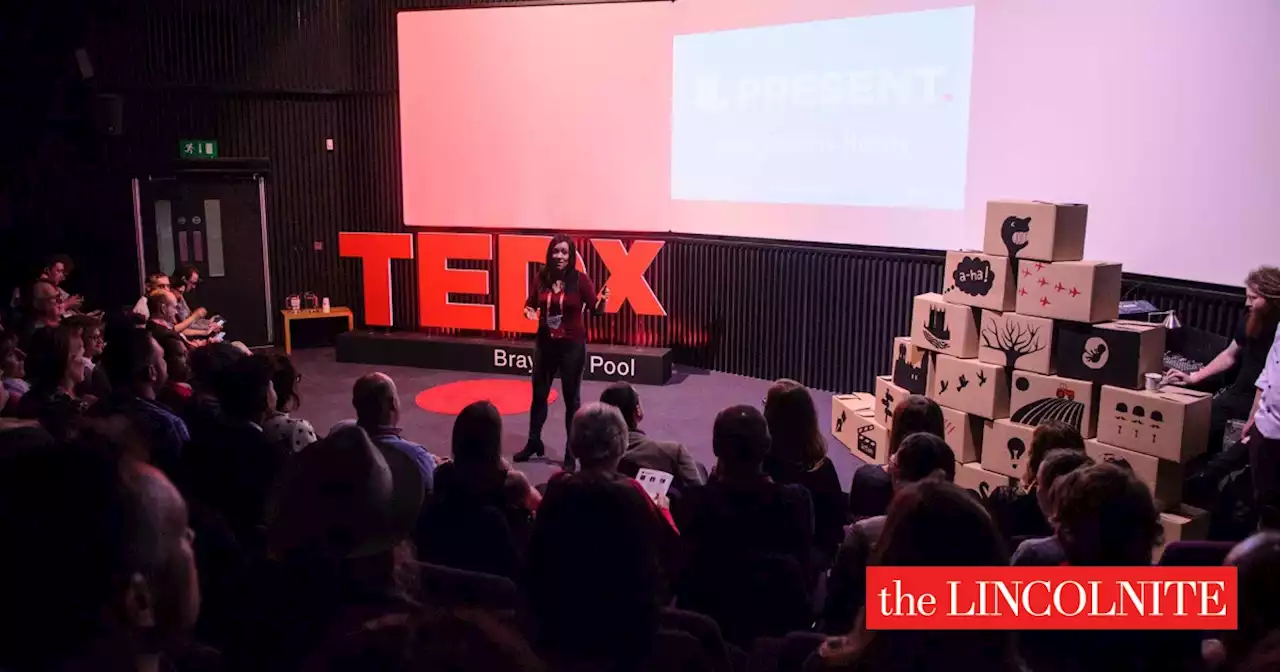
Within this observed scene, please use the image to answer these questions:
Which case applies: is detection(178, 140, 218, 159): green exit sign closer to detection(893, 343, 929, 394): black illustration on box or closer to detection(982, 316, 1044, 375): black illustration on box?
detection(893, 343, 929, 394): black illustration on box

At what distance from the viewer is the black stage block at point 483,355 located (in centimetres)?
912

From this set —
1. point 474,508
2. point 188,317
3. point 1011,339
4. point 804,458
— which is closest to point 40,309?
point 188,317

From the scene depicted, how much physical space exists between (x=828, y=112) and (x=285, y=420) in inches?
223

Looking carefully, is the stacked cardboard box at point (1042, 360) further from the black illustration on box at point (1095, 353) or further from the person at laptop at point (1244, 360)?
the person at laptop at point (1244, 360)

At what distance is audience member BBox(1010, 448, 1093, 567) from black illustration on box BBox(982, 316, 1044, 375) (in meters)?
2.04

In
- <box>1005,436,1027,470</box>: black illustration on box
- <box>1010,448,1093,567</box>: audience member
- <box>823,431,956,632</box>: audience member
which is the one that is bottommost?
<box>1005,436,1027,470</box>: black illustration on box

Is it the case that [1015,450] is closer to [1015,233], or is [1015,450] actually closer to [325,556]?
[1015,233]

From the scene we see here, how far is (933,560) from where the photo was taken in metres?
1.94

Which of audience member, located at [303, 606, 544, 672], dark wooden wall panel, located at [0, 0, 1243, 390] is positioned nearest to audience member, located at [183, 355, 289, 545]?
audience member, located at [303, 606, 544, 672]

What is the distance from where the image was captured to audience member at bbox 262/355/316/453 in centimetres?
367

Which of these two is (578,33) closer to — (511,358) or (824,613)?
(511,358)

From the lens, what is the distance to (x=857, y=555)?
9.54ft

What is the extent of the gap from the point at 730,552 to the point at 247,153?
9.08 m

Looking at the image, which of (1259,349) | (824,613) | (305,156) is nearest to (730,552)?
(824,613)
